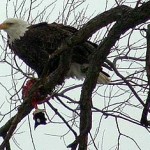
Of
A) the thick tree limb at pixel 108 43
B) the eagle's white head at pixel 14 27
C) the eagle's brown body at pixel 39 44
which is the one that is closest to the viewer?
the thick tree limb at pixel 108 43

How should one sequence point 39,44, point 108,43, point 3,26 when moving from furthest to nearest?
point 3,26 < point 39,44 < point 108,43

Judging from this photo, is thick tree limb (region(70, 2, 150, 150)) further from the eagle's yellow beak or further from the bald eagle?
the eagle's yellow beak

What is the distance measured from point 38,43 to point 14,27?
384 mm

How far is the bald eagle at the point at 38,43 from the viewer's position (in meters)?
4.47

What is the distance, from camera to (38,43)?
15.2 ft

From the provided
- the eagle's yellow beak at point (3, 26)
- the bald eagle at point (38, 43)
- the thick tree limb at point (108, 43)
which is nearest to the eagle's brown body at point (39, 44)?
the bald eagle at point (38, 43)

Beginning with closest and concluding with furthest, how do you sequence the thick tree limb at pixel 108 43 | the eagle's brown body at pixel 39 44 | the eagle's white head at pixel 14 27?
the thick tree limb at pixel 108 43 < the eagle's brown body at pixel 39 44 < the eagle's white head at pixel 14 27

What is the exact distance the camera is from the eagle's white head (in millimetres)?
4770

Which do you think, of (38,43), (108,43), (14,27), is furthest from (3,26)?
(108,43)

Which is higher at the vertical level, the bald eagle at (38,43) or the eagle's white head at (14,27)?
the eagle's white head at (14,27)

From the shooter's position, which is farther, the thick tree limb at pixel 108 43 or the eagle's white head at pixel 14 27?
the eagle's white head at pixel 14 27

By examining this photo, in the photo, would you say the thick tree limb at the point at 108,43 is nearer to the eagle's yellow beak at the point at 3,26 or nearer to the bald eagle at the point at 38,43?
the bald eagle at the point at 38,43

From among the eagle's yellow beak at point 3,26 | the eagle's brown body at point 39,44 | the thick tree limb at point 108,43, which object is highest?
the eagle's yellow beak at point 3,26

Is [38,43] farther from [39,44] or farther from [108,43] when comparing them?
[108,43]
